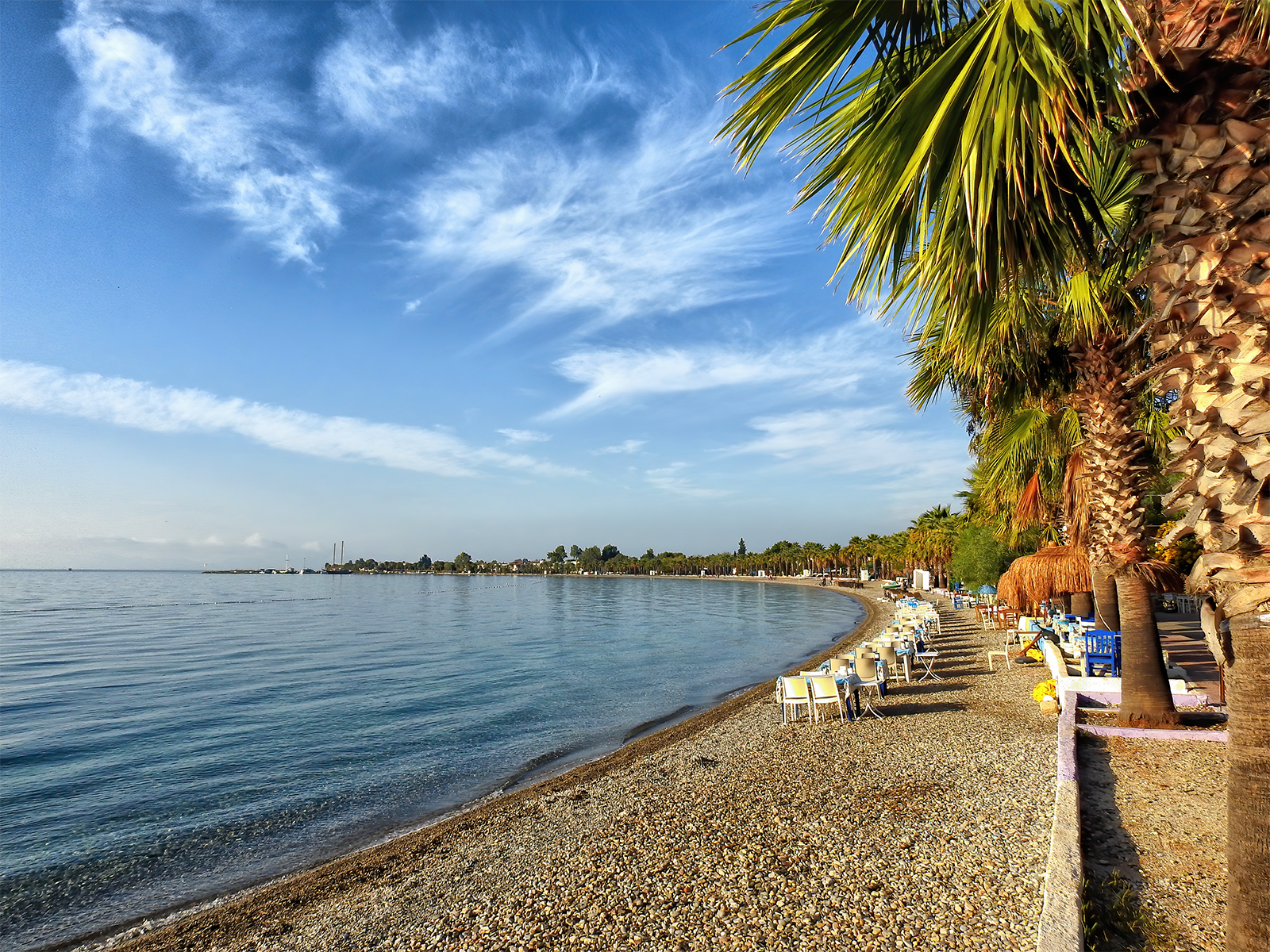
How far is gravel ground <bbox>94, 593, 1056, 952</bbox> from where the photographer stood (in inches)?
Result: 202

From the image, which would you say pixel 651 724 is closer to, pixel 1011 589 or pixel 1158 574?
pixel 1011 589

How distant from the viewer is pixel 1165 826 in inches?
235

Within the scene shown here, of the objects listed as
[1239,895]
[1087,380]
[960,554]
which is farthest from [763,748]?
[960,554]

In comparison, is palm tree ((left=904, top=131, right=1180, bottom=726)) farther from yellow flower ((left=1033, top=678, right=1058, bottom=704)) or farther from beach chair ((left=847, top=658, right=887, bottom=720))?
beach chair ((left=847, top=658, right=887, bottom=720))

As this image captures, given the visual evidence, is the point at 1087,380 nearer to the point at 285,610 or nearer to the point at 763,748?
the point at 763,748

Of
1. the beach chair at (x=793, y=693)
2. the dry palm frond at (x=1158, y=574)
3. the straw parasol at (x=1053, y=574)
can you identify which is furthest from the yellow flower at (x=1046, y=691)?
the beach chair at (x=793, y=693)

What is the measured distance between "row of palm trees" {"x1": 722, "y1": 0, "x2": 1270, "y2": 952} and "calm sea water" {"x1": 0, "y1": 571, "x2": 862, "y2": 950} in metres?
9.93

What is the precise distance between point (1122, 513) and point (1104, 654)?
6.55m

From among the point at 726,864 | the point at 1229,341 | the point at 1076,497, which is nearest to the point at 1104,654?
the point at 1076,497

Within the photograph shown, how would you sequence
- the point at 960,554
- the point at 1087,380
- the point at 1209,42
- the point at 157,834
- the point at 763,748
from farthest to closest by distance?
1. the point at 960,554
2. the point at 763,748
3. the point at 157,834
4. the point at 1087,380
5. the point at 1209,42

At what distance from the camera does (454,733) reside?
52.0 feet

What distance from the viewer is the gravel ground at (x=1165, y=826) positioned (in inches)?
182

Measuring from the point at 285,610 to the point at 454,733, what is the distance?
60.8m

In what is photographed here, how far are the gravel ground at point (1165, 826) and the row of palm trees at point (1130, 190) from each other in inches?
126
